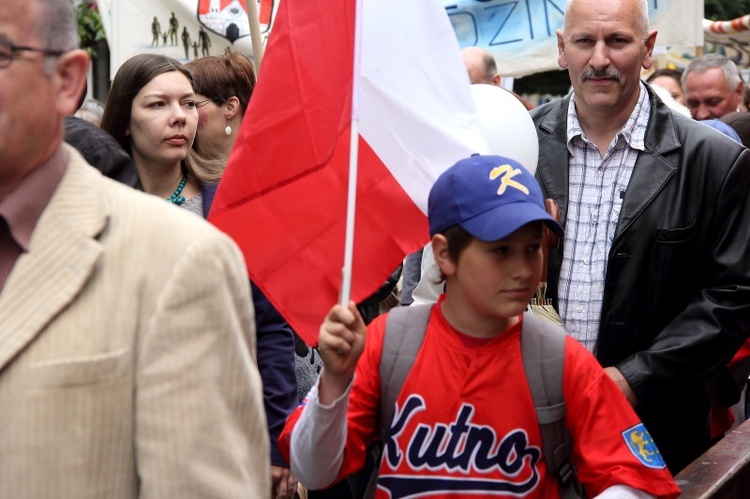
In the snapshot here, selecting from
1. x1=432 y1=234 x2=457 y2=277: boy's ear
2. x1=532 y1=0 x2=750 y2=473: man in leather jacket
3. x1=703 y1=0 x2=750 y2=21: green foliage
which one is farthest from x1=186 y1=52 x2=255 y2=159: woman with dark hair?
x1=703 y1=0 x2=750 y2=21: green foliage

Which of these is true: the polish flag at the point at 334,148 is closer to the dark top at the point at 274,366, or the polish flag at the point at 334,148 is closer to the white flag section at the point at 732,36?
the dark top at the point at 274,366

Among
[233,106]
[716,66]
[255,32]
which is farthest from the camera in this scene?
[716,66]

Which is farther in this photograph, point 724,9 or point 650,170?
point 724,9

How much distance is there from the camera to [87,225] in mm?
1948

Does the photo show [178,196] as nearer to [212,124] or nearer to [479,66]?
[212,124]

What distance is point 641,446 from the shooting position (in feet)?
10.0

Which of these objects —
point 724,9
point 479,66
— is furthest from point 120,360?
point 724,9

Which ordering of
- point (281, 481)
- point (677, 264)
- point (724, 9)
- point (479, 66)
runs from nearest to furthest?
point (281, 481) < point (677, 264) < point (479, 66) < point (724, 9)

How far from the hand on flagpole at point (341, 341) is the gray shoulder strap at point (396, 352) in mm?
294

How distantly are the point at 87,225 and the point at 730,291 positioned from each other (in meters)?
2.76

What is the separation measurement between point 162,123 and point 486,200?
64.4 inches

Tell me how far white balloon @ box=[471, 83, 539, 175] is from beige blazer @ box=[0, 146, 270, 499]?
7.38 feet

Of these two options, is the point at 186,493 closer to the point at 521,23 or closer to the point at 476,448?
the point at 476,448

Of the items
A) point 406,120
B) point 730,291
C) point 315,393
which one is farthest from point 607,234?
point 315,393
